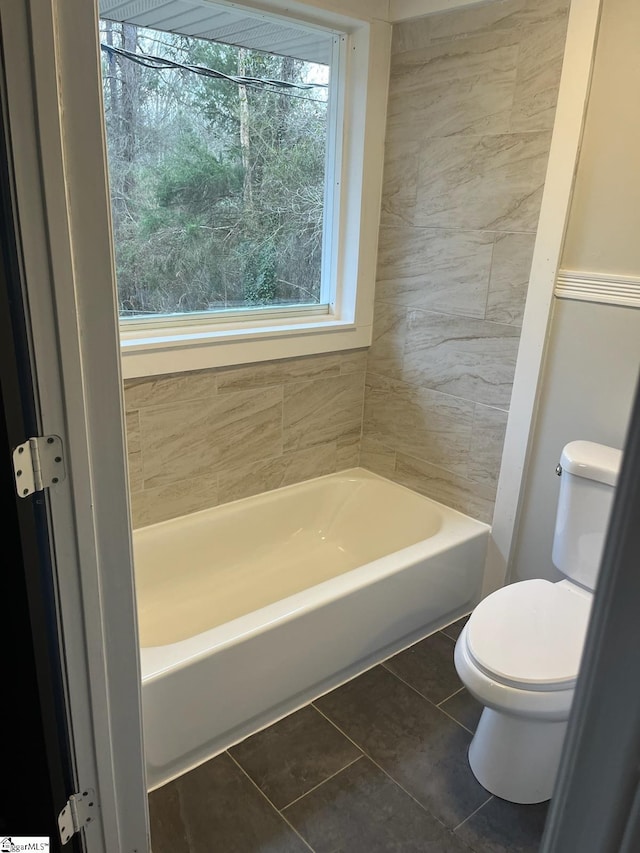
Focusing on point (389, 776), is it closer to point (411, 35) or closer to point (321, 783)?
point (321, 783)

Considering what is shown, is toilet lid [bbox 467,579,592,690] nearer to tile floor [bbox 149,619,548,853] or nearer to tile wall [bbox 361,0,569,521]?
tile floor [bbox 149,619,548,853]

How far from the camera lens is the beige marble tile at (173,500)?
228 cm

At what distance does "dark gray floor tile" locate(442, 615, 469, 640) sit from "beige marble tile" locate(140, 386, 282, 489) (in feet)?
3.21

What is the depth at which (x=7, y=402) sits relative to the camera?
3.20ft

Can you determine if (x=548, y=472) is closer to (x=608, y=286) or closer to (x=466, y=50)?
(x=608, y=286)

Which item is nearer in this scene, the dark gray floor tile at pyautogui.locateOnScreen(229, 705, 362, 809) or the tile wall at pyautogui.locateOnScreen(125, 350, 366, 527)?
the dark gray floor tile at pyautogui.locateOnScreen(229, 705, 362, 809)

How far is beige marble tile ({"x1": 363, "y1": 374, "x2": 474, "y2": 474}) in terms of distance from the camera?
8.15 ft

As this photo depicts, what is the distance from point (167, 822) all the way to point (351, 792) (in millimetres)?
492

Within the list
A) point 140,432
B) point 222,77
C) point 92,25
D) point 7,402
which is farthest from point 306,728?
point 222,77

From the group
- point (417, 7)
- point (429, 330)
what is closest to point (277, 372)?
point (429, 330)

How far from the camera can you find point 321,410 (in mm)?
2703

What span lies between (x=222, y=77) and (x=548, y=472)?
1.82 metres

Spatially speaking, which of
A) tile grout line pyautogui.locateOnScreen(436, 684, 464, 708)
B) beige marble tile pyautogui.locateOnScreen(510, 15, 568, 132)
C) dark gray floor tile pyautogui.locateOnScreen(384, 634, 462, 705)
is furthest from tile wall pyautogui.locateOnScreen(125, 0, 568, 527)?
tile grout line pyautogui.locateOnScreen(436, 684, 464, 708)

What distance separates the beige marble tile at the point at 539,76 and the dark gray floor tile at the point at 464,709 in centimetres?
187
